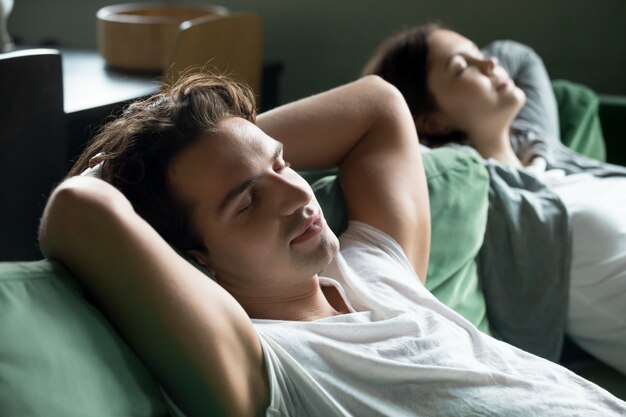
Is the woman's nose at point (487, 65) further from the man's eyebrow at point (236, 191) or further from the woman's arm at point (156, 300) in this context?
the woman's arm at point (156, 300)

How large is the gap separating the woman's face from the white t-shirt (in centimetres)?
101

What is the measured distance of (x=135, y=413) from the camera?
1.00 metres

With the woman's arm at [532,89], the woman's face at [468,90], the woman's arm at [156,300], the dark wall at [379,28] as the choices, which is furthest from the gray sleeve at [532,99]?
the woman's arm at [156,300]

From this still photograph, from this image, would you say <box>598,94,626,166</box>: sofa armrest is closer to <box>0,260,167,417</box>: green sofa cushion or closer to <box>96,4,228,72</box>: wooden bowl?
<box>96,4,228,72</box>: wooden bowl

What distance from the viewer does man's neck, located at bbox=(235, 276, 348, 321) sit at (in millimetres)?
1231

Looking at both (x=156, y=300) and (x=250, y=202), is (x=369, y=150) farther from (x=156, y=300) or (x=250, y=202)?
(x=156, y=300)

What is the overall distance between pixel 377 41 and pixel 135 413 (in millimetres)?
2450

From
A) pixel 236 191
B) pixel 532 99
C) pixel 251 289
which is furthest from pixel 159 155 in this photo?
pixel 532 99

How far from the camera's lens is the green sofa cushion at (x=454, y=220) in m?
1.61

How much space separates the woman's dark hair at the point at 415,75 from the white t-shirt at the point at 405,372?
1.03 metres

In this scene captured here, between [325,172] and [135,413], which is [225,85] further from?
[135,413]

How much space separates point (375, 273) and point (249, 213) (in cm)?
25

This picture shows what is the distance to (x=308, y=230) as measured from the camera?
1.20 metres

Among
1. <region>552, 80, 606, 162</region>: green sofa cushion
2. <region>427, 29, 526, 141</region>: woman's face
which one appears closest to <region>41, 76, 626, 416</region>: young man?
<region>427, 29, 526, 141</region>: woman's face
